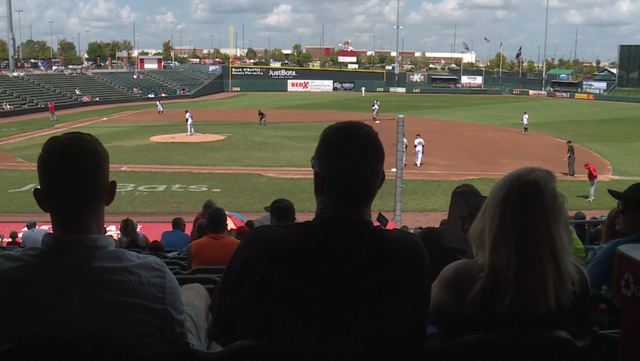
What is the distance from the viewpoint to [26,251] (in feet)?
7.91

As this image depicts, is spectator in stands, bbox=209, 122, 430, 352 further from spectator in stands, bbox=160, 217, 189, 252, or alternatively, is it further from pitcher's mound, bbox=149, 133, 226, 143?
pitcher's mound, bbox=149, 133, 226, 143

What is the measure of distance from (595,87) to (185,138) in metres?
63.3

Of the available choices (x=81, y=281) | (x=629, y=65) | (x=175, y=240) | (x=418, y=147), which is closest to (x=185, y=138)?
(x=418, y=147)

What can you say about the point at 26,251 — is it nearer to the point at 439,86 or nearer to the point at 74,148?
the point at 74,148

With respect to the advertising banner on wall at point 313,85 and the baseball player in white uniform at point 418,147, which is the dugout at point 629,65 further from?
the baseball player in white uniform at point 418,147

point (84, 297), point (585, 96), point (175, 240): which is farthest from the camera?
point (585, 96)

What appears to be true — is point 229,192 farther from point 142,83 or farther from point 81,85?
point 142,83

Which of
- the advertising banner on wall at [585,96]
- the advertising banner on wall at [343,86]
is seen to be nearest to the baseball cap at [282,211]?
the advertising banner on wall at [585,96]

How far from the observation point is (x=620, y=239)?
162 inches

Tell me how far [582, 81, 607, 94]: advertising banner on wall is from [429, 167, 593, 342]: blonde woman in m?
79.5

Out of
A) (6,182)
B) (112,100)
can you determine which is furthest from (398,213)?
(112,100)

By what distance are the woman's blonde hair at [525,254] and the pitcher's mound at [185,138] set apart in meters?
30.0

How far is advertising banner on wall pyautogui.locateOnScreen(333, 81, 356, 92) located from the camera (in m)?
77.8

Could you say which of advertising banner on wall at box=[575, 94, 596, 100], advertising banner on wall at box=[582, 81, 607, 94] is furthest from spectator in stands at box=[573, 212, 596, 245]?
advertising banner on wall at box=[582, 81, 607, 94]
